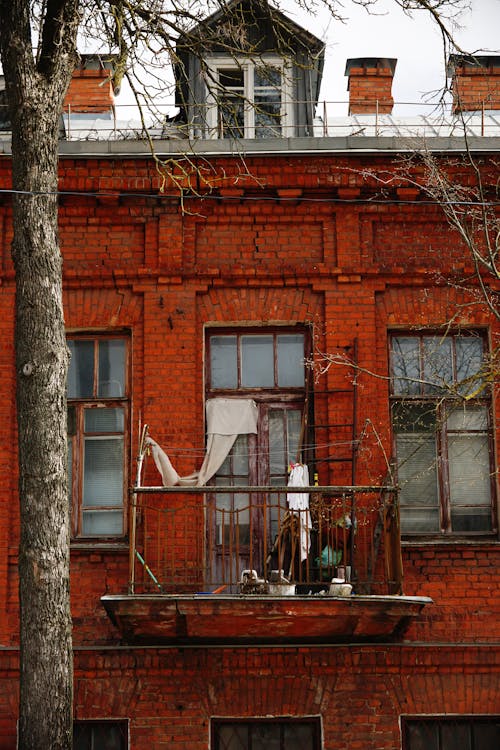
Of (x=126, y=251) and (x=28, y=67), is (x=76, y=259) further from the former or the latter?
(x=28, y=67)

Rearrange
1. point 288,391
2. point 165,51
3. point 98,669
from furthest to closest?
point 288,391
point 98,669
point 165,51

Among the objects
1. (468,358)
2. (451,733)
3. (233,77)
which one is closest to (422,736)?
(451,733)

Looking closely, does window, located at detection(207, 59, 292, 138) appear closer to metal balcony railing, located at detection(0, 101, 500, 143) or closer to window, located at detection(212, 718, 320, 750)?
metal balcony railing, located at detection(0, 101, 500, 143)

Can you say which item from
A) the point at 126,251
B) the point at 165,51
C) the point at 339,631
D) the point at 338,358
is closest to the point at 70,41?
the point at 165,51

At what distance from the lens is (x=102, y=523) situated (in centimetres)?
1073

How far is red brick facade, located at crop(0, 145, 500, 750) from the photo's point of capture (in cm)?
1004

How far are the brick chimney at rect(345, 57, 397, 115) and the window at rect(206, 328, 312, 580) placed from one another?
15.7 ft

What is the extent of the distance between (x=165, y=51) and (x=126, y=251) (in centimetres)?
242

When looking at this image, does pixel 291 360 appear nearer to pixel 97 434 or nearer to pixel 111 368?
pixel 111 368

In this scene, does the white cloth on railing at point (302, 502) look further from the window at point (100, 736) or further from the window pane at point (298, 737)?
the window at point (100, 736)

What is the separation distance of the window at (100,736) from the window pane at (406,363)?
403 cm

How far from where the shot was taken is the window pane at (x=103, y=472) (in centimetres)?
1078

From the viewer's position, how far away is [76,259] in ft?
36.4

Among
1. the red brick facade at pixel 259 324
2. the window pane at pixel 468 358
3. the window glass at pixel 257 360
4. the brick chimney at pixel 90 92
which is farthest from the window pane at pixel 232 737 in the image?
the brick chimney at pixel 90 92
